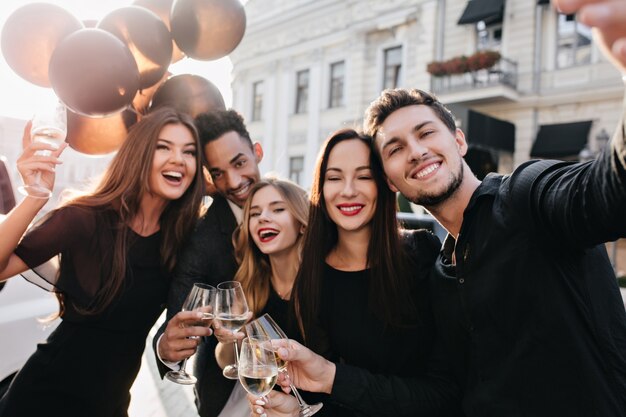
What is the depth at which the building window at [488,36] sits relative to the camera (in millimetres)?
13328

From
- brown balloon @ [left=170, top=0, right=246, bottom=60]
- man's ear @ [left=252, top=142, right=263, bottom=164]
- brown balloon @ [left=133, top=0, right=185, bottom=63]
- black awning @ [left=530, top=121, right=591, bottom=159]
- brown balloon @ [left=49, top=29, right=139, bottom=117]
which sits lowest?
man's ear @ [left=252, top=142, right=263, bottom=164]

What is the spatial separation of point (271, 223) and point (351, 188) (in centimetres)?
54

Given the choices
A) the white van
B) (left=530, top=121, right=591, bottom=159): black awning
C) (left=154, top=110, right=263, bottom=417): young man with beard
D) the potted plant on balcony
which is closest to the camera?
(left=154, top=110, right=263, bottom=417): young man with beard

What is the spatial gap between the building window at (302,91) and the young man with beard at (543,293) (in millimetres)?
17501

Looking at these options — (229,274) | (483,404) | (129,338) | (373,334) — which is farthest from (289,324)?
(483,404)

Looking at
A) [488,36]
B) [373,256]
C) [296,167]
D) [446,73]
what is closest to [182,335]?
[373,256]

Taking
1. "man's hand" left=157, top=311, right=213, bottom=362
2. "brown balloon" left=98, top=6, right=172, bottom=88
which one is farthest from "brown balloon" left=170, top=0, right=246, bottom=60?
"man's hand" left=157, top=311, right=213, bottom=362

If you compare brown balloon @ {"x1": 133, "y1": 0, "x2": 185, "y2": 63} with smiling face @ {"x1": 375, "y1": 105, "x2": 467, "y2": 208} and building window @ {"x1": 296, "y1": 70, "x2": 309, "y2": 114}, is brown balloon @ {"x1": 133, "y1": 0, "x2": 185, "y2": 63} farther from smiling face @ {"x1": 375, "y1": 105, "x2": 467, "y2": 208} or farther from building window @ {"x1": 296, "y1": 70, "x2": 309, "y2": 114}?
building window @ {"x1": 296, "y1": 70, "x2": 309, "y2": 114}

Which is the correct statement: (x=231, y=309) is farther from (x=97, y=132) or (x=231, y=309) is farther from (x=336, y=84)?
(x=336, y=84)

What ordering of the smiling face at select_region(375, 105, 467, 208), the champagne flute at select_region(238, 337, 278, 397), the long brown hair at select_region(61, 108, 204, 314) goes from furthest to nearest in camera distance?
the long brown hair at select_region(61, 108, 204, 314), the smiling face at select_region(375, 105, 467, 208), the champagne flute at select_region(238, 337, 278, 397)

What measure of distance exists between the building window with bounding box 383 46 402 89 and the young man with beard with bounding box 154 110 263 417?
13.7 meters

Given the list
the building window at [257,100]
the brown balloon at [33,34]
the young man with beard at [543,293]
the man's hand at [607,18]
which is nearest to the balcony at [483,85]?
the building window at [257,100]

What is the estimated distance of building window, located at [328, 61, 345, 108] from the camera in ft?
57.2

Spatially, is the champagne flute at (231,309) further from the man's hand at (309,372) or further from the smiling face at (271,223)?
the smiling face at (271,223)
